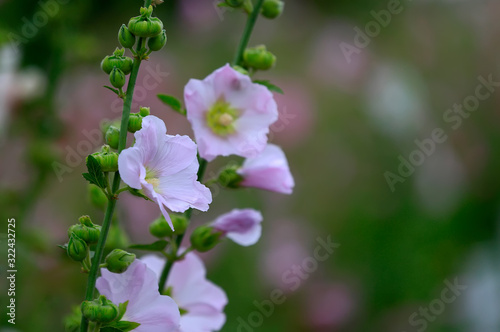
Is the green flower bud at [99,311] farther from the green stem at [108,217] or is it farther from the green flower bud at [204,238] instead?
the green flower bud at [204,238]

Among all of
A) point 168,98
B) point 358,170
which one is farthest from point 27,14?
point 168,98

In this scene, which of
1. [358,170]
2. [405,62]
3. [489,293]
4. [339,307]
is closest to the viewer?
[339,307]

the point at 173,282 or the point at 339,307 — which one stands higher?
the point at 173,282

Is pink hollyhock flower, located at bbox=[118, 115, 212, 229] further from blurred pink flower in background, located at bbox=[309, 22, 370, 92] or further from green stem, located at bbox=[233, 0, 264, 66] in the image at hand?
blurred pink flower in background, located at bbox=[309, 22, 370, 92]

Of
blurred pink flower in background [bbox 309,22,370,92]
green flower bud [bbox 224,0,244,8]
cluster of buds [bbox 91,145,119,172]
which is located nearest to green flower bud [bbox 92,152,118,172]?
cluster of buds [bbox 91,145,119,172]

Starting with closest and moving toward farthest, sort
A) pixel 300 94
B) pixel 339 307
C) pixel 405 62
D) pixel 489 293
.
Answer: pixel 339 307 < pixel 489 293 < pixel 300 94 < pixel 405 62

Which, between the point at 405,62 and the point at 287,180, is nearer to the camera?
the point at 287,180

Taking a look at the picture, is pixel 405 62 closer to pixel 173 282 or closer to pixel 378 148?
pixel 378 148
